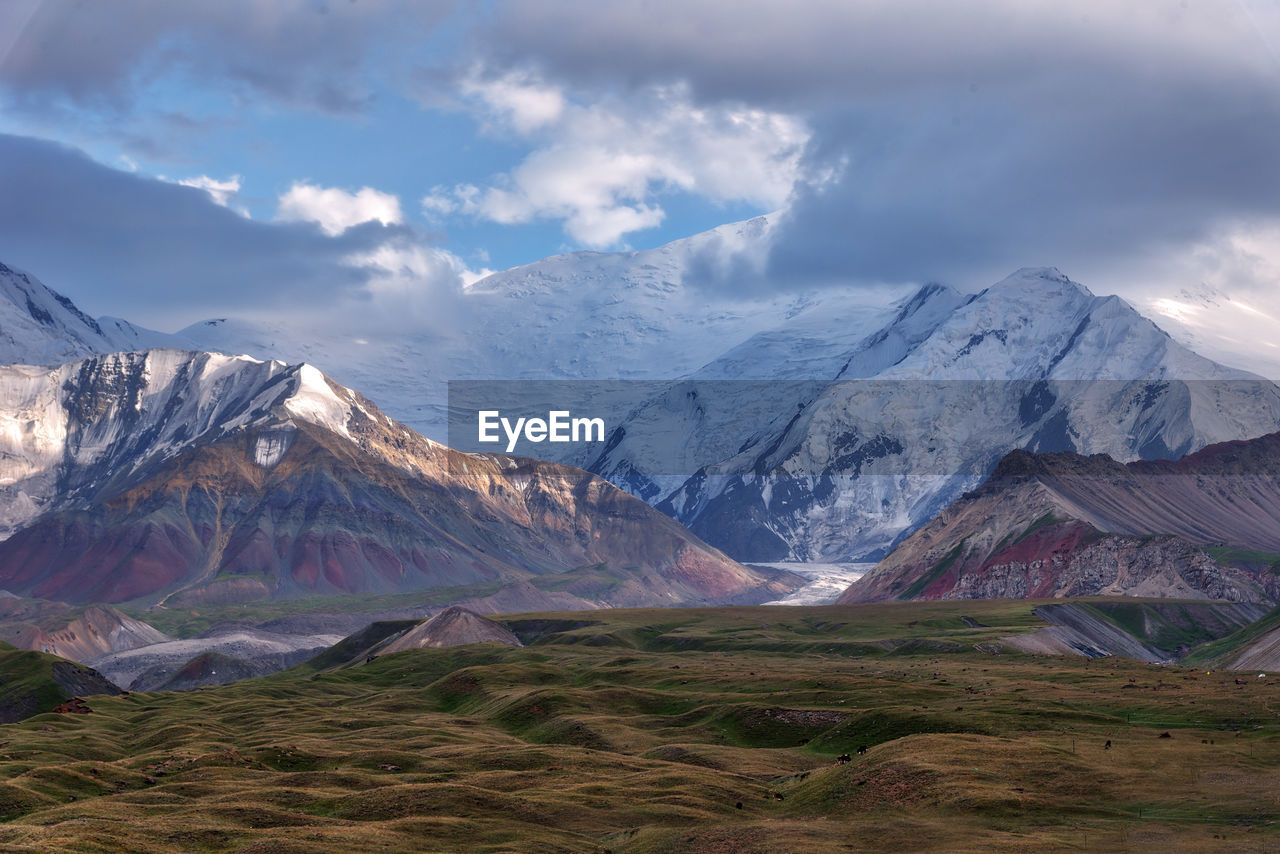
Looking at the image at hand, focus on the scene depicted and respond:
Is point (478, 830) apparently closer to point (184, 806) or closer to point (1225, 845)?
point (184, 806)

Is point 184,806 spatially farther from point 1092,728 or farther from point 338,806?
point 1092,728

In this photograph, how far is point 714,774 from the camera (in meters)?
100

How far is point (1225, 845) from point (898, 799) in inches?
807

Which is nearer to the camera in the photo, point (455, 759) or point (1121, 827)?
point (1121, 827)

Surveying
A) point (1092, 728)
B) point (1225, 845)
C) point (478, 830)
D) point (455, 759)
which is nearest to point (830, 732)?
point (1092, 728)

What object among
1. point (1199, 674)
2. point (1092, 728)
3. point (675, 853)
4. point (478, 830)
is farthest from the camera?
point (1199, 674)

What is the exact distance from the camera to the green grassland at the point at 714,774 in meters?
76.4

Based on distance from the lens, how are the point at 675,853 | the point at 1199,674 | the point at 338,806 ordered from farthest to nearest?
the point at 1199,674, the point at 338,806, the point at 675,853

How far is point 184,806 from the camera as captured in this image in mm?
87562

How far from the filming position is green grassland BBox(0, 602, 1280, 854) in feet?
251

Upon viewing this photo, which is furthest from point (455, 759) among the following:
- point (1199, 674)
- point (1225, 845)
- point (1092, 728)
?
point (1199, 674)

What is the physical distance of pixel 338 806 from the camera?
90250 mm

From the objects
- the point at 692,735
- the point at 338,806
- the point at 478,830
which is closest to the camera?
the point at 478,830

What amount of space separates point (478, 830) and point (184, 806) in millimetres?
19613
